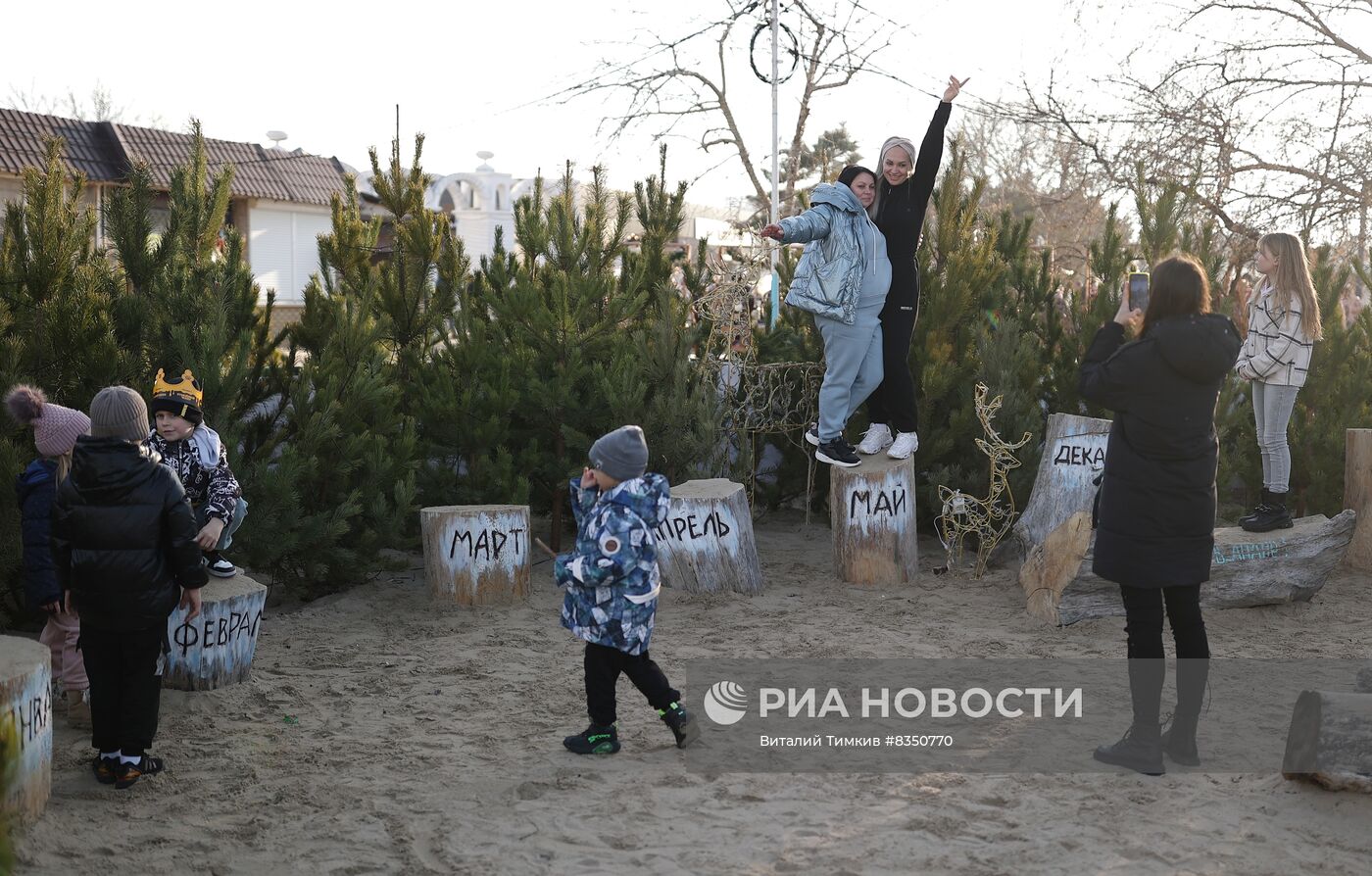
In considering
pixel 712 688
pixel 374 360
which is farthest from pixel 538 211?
pixel 712 688

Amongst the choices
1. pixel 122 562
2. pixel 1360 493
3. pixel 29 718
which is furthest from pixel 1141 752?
pixel 1360 493

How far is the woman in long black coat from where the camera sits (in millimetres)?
A: 3898

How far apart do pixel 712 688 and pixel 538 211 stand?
16.8ft

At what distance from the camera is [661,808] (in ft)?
12.5

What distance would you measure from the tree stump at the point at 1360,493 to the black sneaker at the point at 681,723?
5.22m

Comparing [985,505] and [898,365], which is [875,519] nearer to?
[985,505]

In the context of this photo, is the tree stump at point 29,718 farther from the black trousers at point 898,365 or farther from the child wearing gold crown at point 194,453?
the black trousers at point 898,365

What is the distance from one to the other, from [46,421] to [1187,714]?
4.17 metres

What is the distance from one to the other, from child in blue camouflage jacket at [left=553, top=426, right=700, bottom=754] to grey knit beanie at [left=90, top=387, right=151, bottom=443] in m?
1.48

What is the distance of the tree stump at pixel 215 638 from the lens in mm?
5016

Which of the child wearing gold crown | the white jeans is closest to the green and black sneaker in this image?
the child wearing gold crown

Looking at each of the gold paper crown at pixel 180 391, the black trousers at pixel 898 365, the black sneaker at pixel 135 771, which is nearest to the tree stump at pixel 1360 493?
the black trousers at pixel 898 365

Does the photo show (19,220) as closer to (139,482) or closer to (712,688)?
(139,482)

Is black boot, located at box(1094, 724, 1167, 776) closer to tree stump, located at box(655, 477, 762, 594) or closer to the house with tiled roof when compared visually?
tree stump, located at box(655, 477, 762, 594)
